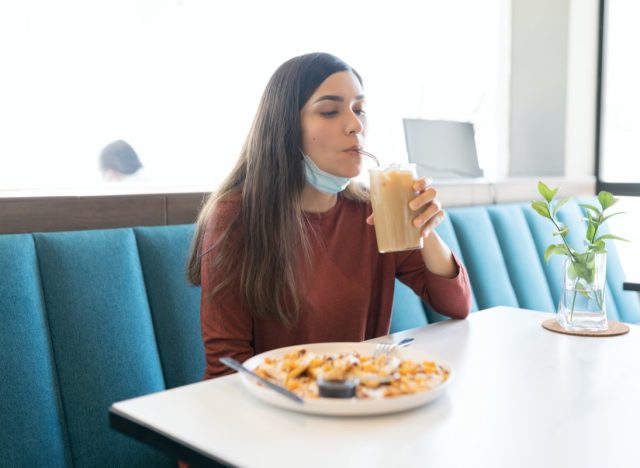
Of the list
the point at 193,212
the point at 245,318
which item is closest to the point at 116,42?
the point at 193,212

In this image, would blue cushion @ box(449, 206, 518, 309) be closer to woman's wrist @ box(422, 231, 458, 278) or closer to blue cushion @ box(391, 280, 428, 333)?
blue cushion @ box(391, 280, 428, 333)

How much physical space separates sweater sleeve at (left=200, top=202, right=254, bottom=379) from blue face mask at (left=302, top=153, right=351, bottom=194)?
268 mm

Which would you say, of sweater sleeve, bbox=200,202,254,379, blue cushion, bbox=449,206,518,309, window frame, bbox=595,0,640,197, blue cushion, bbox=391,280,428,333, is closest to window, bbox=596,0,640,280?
window frame, bbox=595,0,640,197

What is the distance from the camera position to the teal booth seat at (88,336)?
1.43 meters

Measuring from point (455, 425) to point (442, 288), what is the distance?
0.70 m

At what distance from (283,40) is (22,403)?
1.79 meters

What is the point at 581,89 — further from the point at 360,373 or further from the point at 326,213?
the point at 360,373

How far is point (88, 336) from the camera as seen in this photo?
154 centimetres

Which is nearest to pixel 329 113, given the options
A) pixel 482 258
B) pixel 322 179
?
pixel 322 179

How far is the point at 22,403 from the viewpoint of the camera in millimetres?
1417

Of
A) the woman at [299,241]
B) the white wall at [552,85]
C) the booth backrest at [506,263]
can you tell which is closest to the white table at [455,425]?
the woman at [299,241]

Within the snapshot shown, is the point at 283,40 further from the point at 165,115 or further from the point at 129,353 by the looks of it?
the point at 129,353

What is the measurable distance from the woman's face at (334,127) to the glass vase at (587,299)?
0.54 metres

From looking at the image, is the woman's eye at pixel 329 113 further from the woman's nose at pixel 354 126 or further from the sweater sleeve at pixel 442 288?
the sweater sleeve at pixel 442 288
